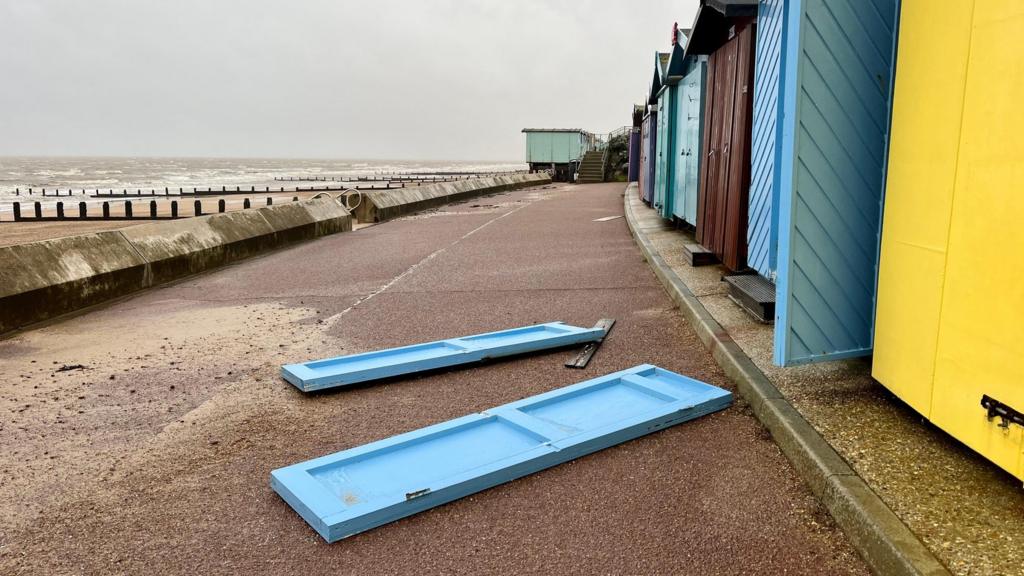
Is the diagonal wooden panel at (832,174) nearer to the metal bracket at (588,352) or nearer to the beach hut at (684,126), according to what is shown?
the metal bracket at (588,352)

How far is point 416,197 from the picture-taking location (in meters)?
22.4

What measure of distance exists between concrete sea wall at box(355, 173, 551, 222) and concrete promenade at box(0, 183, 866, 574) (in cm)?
1033

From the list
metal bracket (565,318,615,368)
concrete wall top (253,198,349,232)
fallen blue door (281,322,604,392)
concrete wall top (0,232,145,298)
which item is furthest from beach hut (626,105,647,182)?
fallen blue door (281,322,604,392)

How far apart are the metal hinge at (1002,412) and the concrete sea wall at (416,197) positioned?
16.5 m

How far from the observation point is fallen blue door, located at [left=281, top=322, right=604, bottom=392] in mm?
5039

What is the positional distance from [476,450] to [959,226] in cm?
251

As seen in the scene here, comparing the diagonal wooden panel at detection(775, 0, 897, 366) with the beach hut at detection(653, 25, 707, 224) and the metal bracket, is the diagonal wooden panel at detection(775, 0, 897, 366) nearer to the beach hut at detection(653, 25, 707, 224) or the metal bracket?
the metal bracket

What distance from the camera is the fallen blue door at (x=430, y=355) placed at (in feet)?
16.5

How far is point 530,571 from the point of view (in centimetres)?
278

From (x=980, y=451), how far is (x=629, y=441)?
64.7 inches

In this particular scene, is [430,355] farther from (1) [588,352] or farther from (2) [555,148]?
(2) [555,148]

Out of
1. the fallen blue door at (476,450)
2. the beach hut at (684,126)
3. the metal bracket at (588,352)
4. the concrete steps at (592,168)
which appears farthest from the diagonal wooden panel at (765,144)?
the concrete steps at (592,168)

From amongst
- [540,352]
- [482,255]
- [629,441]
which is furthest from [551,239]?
[629,441]

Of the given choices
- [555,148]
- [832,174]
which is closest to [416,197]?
[832,174]
